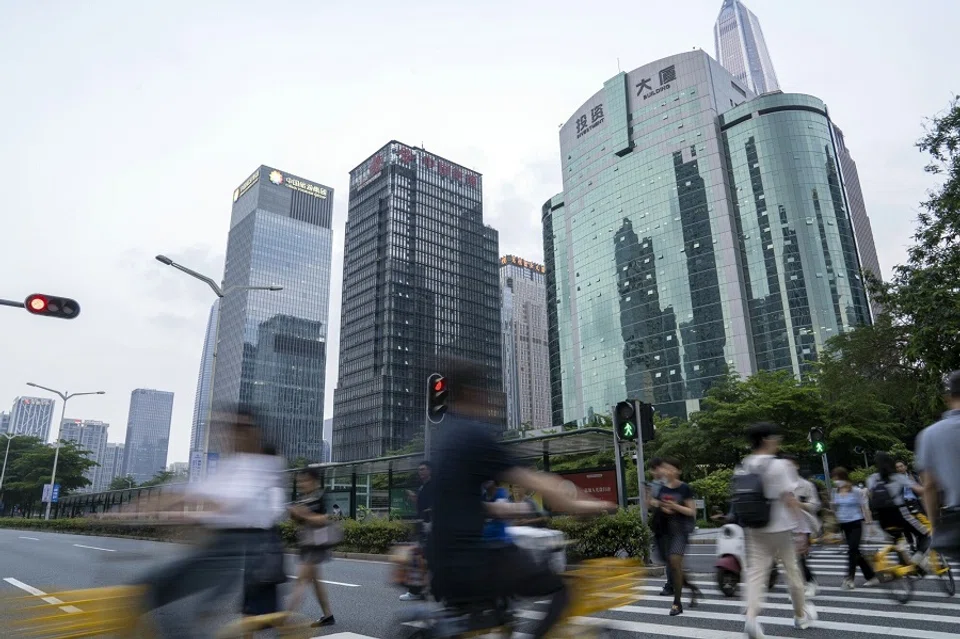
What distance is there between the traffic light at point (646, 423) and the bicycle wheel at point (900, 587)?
389 cm

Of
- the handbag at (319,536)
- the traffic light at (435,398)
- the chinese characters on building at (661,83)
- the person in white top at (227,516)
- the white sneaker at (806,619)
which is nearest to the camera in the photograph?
the person in white top at (227,516)

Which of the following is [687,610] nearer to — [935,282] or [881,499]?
[881,499]

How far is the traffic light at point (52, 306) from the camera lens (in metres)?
11.4

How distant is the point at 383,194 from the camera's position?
124500 mm

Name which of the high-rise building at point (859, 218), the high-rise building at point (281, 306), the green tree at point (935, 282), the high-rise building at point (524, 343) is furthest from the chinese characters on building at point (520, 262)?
the green tree at point (935, 282)

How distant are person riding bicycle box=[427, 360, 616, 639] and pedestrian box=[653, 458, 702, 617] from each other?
4719 mm

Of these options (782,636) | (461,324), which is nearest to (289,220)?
(461,324)

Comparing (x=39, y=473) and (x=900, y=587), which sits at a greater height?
(x=39, y=473)

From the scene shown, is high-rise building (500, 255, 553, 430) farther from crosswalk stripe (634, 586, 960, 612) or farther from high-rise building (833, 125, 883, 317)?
crosswalk stripe (634, 586, 960, 612)

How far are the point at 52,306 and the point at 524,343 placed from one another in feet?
562

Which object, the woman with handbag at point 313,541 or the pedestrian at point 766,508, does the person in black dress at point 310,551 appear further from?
the pedestrian at point 766,508

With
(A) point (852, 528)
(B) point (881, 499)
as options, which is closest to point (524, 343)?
(A) point (852, 528)

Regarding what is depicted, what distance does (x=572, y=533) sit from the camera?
440 inches

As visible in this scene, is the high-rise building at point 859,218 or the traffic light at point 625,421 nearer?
the traffic light at point 625,421
